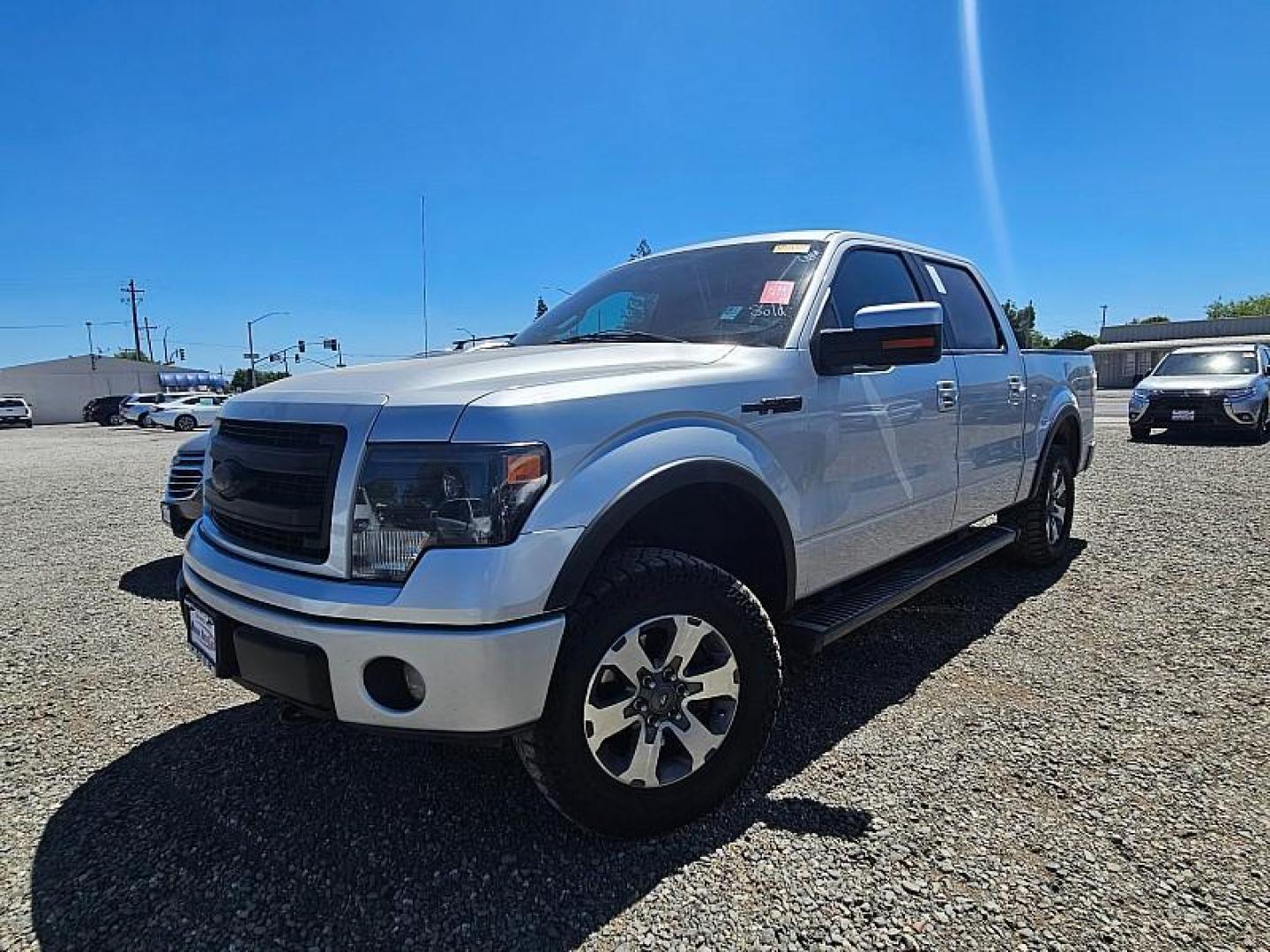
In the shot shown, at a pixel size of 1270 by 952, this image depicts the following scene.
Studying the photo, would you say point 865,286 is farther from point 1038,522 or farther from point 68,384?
point 68,384

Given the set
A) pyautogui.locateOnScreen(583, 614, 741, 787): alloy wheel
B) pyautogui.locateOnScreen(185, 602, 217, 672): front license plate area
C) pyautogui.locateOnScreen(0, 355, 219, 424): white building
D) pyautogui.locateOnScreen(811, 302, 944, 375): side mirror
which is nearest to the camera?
pyautogui.locateOnScreen(583, 614, 741, 787): alloy wheel

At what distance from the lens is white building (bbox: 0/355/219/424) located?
5588 centimetres

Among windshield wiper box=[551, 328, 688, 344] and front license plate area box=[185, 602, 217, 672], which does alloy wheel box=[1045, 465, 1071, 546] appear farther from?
front license plate area box=[185, 602, 217, 672]

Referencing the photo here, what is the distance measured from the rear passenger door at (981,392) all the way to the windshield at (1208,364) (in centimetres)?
1211

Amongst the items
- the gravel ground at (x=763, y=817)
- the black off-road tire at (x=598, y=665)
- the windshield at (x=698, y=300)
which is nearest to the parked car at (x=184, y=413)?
the gravel ground at (x=763, y=817)

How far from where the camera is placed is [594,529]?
1.96m

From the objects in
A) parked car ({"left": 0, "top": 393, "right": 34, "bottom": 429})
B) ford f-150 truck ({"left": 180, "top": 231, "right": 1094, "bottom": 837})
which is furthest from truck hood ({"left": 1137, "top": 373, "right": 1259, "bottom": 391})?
parked car ({"left": 0, "top": 393, "right": 34, "bottom": 429})

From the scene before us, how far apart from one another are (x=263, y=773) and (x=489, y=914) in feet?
3.78

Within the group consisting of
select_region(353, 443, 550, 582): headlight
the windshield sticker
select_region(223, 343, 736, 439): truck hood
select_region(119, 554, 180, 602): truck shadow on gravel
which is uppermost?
the windshield sticker

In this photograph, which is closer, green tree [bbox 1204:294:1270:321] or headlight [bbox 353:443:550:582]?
headlight [bbox 353:443:550:582]

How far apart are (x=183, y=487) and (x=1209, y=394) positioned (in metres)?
14.6

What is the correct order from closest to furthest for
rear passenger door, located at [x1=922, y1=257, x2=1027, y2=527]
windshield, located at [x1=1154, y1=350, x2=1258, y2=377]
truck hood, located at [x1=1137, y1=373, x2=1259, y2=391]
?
rear passenger door, located at [x1=922, y1=257, x2=1027, y2=527], truck hood, located at [x1=1137, y1=373, x2=1259, y2=391], windshield, located at [x1=1154, y1=350, x2=1258, y2=377]

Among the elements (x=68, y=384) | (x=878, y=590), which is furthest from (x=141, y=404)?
(x=878, y=590)

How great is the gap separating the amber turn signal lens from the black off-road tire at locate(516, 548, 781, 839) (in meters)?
0.35
